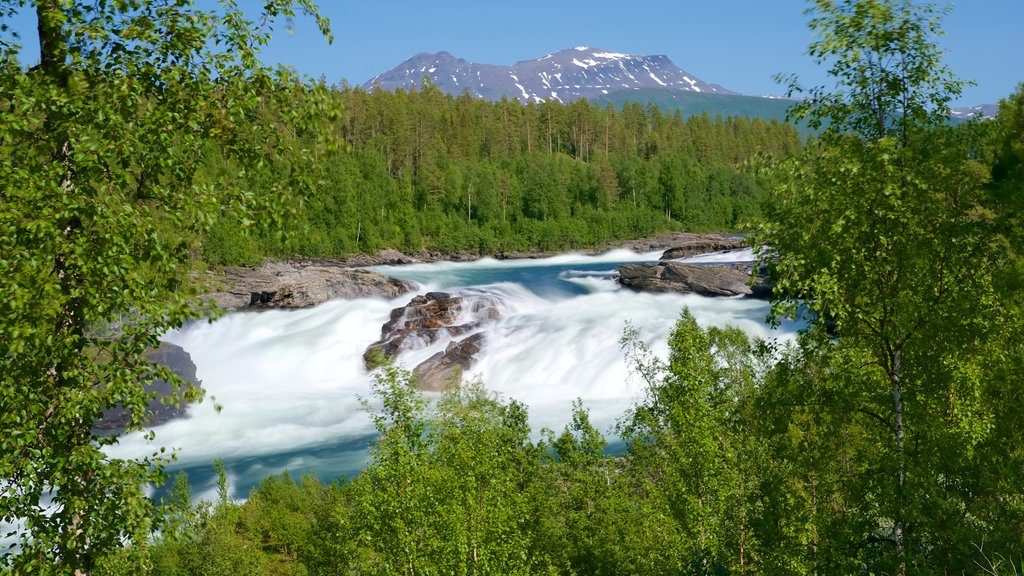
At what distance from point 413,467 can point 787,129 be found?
18445cm

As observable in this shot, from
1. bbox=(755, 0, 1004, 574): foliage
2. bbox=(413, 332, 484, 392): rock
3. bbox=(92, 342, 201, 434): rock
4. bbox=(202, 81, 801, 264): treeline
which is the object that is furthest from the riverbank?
bbox=(755, 0, 1004, 574): foliage

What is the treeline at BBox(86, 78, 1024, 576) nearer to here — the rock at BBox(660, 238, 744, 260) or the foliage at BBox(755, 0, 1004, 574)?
the foliage at BBox(755, 0, 1004, 574)

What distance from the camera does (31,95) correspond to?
6.14 metres

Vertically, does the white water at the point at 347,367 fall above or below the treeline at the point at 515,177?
below

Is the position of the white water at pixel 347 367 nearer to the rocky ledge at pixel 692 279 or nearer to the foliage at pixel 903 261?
the rocky ledge at pixel 692 279

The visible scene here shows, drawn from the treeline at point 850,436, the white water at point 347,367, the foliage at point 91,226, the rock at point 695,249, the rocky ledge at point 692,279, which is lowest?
the white water at point 347,367

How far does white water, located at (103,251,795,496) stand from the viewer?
138ft

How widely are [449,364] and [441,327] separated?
6680 millimetres

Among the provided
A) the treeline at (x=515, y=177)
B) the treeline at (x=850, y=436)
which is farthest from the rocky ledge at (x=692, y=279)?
the treeline at (x=515, y=177)

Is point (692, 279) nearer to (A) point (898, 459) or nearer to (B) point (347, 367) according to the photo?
(B) point (347, 367)

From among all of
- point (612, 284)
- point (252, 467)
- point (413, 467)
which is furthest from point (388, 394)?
point (612, 284)

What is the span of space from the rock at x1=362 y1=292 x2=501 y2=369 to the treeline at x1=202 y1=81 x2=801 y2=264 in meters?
39.1

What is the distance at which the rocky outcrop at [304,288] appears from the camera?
68438 millimetres

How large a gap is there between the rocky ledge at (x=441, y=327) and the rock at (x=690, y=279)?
13.6 metres
